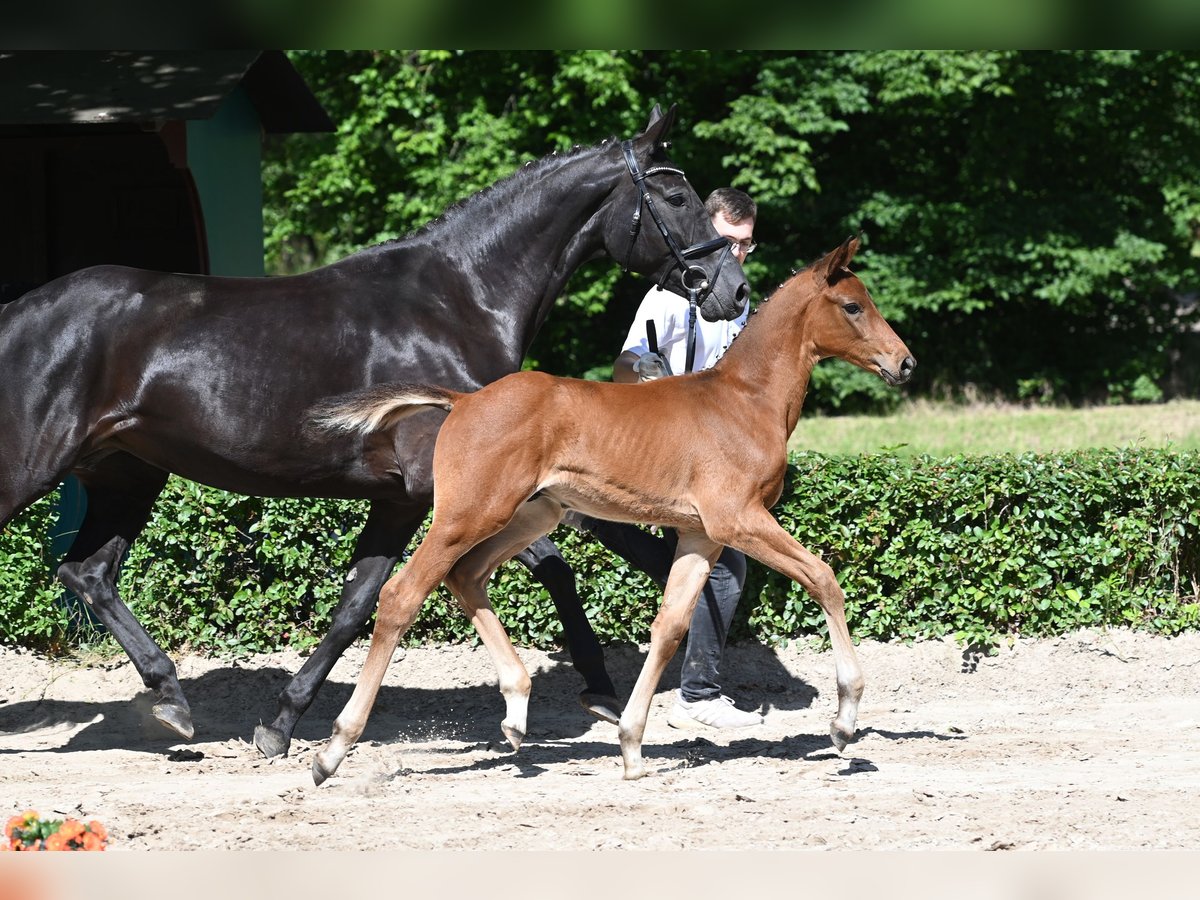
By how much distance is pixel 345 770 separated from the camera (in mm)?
5531

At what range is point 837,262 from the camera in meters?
5.36

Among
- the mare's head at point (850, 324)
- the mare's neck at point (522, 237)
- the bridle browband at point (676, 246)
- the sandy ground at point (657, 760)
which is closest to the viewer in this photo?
the sandy ground at point (657, 760)

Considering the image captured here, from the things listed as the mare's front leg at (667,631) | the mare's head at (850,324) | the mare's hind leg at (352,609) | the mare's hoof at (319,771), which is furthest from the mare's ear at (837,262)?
the mare's hoof at (319,771)

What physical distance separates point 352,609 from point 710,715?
5.69 ft

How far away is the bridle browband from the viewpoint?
569 centimetres

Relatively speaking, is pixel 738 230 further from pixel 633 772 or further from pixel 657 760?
pixel 633 772

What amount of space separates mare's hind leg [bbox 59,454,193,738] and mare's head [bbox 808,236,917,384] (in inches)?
120

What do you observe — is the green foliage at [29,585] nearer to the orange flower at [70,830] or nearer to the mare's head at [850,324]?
the orange flower at [70,830]

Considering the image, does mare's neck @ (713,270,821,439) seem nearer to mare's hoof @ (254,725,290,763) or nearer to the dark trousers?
the dark trousers

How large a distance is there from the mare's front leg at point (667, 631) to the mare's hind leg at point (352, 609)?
112 centimetres

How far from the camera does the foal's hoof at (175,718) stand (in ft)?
18.8

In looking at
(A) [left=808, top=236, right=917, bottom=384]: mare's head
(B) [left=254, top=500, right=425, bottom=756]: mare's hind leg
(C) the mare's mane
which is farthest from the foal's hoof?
(A) [left=808, top=236, right=917, bottom=384]: mare's head

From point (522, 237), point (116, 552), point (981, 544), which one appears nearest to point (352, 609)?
point (116, 552)
